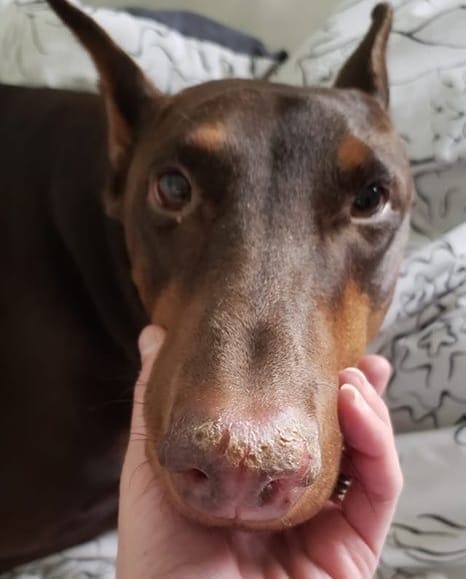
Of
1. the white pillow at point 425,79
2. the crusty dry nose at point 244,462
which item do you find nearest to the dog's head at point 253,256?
the crusty dry nose at point 244,462

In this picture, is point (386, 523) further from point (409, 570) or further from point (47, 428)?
point (47, 428)

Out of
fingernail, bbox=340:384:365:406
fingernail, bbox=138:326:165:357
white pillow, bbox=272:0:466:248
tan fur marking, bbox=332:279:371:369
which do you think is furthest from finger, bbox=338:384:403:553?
white pillow, bbox=272:0:466:248

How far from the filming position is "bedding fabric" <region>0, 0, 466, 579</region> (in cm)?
165

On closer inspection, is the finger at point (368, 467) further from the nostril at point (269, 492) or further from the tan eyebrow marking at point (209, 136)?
the tan eyebrow marking at point (209, 136)

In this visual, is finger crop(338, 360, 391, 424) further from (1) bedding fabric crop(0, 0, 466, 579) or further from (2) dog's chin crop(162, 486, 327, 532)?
(1) bedding fabric crop(0, 0, 466, 579)

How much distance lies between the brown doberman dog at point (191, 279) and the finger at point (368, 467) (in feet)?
0.09

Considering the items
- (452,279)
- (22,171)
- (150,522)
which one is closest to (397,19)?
(452,279)

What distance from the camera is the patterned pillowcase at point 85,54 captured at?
2.12m

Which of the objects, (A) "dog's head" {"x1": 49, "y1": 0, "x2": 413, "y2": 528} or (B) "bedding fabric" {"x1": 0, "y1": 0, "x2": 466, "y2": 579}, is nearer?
(A) "dog's head" {"x1": 49, "y1": 0, "x2": 413, "y2": 528}

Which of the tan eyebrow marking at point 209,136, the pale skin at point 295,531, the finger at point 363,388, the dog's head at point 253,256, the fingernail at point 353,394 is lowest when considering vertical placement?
the pale skin at point 295,531

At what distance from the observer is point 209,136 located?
4.09ft

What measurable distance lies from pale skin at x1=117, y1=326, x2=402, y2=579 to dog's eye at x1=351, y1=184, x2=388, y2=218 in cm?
26

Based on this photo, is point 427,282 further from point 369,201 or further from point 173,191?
point 173,191

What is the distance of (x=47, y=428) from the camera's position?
170cm
